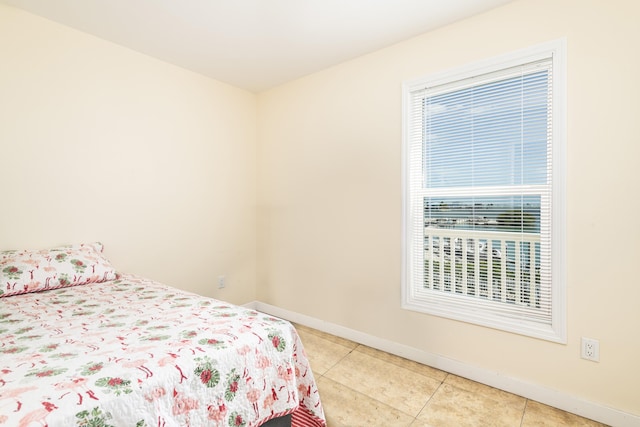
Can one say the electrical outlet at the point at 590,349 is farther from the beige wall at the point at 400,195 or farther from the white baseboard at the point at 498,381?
the white baseboard at the point at 498,381

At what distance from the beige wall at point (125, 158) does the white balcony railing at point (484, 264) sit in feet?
6.73

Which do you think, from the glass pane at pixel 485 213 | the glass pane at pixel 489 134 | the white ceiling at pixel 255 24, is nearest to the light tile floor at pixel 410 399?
the glass pane at pixel 485 213

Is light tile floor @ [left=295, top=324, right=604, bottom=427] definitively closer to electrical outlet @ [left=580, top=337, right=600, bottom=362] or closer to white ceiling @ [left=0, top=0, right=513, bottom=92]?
electrical outlet @ [left=580, top=337, right=600, bottom=362]

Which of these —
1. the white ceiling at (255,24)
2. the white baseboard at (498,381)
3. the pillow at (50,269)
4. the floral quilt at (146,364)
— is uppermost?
the white ceiling at (255,24)

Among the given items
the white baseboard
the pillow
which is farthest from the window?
the pillow

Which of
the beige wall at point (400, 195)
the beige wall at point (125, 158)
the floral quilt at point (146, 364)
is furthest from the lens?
the beige wall at point (125, 158)

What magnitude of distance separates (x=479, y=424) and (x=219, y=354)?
1495 mm

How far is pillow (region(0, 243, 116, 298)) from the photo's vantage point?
1791mm

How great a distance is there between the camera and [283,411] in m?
1.36

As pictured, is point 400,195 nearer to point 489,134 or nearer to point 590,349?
point 489,134

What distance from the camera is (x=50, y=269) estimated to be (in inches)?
75.8

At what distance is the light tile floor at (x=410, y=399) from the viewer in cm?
174

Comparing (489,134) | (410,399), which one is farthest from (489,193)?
(410,399)

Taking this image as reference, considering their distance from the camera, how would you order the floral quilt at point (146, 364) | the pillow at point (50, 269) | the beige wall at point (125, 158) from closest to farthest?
the floral quilt at point (146, 364) → the pillow at point (50, 269) → the beige wall at point (125, 158)
